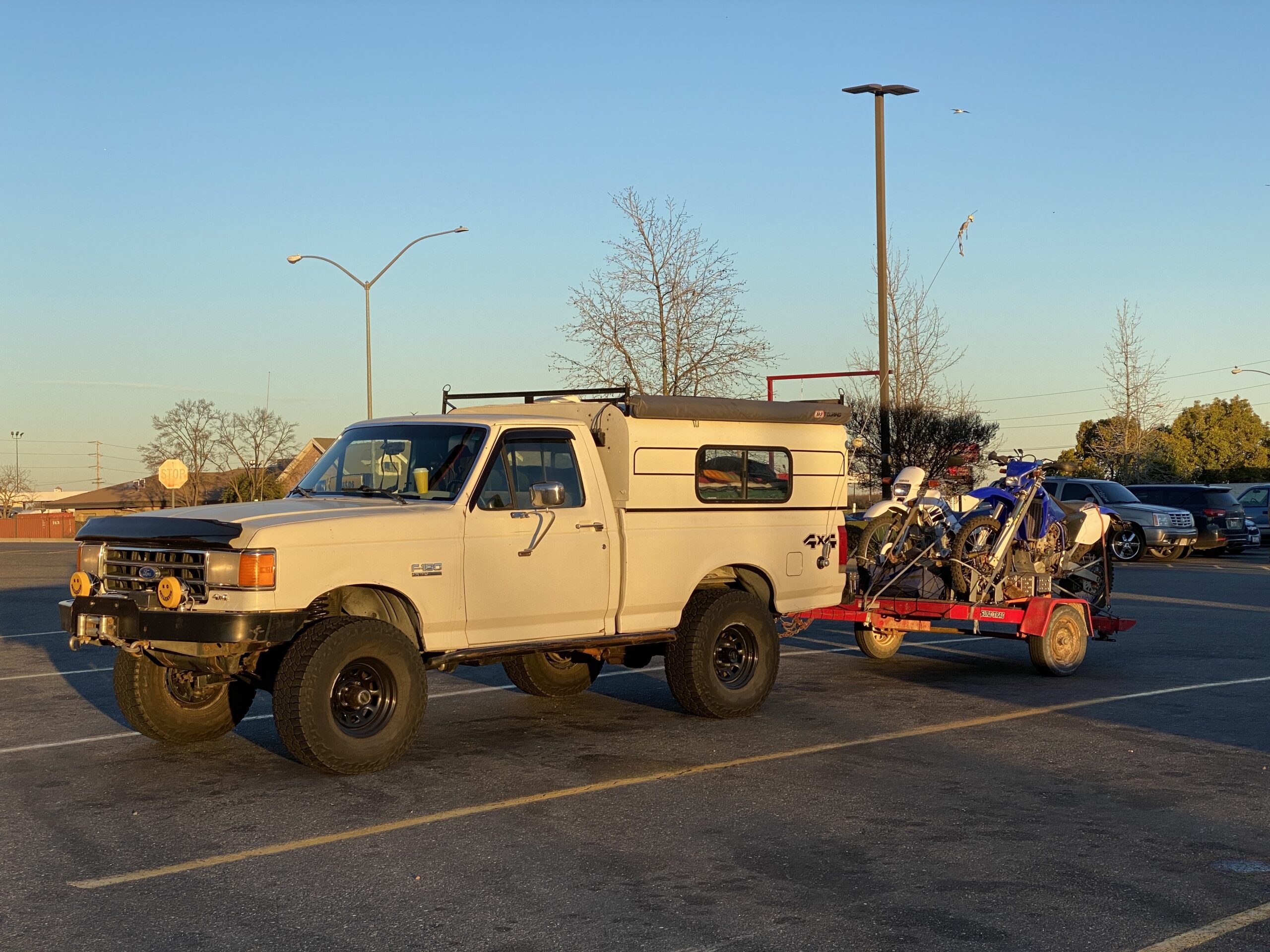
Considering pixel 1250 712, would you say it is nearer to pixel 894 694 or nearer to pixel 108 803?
pixel 894 694

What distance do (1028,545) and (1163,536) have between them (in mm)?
21317

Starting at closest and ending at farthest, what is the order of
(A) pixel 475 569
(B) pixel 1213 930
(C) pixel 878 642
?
(B) pixel 1213 930, (A) pixel 475 569, (C) pixel 878 642

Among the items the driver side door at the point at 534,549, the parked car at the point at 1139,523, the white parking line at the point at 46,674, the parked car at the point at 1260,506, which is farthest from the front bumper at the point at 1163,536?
the driver side door at the point at 534,549

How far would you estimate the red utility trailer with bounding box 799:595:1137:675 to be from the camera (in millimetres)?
12398

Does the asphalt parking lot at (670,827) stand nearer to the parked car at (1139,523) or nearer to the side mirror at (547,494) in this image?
the side mirror at (547,494)

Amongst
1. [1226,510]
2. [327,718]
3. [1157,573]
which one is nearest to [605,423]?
[327,718]

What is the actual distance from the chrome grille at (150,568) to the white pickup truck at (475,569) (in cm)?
2

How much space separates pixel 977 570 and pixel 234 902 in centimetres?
837

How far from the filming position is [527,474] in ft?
31.5

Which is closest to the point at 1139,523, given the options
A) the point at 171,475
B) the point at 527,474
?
the point at 527,474

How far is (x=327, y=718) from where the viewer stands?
8156 millimetres

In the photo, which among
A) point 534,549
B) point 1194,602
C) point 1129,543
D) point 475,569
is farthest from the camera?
point 1129,543

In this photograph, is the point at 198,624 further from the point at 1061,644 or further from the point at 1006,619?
the point at 1061,644

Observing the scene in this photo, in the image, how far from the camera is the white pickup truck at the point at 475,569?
26.8ft
